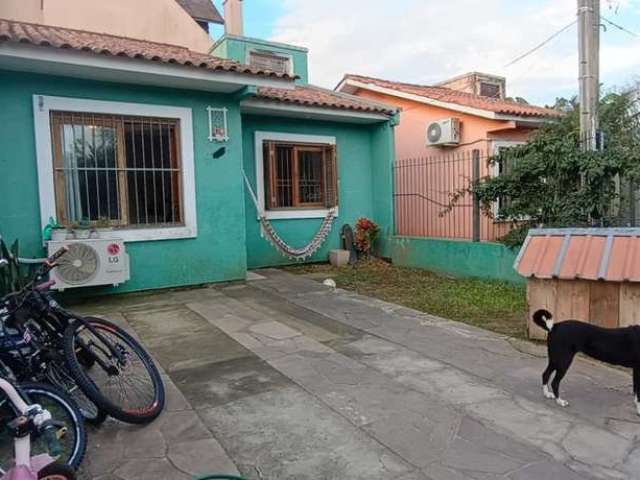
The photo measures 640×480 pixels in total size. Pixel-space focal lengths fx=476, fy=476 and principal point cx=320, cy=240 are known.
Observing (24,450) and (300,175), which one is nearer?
(24,450)

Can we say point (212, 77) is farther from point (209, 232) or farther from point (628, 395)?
point (628, 395)

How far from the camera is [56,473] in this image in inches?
76.9

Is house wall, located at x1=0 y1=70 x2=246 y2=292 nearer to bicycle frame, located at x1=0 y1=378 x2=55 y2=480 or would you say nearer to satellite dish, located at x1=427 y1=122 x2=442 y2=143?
bicycle frame, located at x1=0 y1=378 x2=55 y2=480

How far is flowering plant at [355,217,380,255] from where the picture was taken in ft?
30.8

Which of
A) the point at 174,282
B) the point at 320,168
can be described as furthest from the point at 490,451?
the point at 320,168

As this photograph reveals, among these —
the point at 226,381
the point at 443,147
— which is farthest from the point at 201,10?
the point at 226,381

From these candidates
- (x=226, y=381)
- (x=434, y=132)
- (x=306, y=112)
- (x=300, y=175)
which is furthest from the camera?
(x=434, y=132)

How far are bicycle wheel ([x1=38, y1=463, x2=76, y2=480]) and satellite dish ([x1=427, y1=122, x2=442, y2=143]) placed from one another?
32.4 ft

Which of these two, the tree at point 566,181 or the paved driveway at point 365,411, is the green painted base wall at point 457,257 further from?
the paved driveway at point 365,411

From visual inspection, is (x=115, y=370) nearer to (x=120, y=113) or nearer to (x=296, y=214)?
(x=120, y=113)

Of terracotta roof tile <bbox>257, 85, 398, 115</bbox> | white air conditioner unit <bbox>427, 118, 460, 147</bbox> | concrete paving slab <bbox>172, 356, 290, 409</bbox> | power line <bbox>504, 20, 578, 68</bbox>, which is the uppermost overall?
power line <bbox>504, 20, 578, 68</bbox>

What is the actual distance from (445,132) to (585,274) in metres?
6.98

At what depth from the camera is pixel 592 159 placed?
5691mm

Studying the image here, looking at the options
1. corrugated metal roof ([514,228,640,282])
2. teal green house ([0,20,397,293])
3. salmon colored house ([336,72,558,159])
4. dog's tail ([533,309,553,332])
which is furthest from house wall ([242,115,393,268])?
dog's tail ([533,309,553,332])
